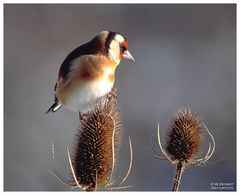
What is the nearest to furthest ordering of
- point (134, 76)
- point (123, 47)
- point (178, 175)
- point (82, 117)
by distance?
point (178, 175)
point (82, 117)
point (123, 47)
point (134, 76)

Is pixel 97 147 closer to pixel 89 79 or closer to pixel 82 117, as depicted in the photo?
pixel 82 117

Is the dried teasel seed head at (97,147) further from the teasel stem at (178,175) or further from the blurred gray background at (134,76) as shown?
the blurred gray background at (134,76)

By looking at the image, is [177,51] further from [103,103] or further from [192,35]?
[103,103]

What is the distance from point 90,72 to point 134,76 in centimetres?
63

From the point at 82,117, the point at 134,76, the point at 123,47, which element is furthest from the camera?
the point at 134,76

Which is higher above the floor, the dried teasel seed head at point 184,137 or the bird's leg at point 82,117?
the bird's leg at point 82,117

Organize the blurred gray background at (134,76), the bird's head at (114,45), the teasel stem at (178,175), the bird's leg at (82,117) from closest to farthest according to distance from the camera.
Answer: the teasel stem at (178,175) < the bird's leg at (82,117) < the bird's head at (114,45) < the blurred gray background at (134,76)

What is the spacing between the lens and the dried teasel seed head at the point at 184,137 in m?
2.02

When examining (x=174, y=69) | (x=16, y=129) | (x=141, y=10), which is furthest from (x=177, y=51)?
(x=16, y=129)

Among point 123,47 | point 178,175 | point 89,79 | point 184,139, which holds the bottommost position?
point 178,175

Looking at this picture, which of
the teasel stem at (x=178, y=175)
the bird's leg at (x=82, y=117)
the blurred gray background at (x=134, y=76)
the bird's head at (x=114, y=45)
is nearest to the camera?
the teasel stem at (x=178, y=175)

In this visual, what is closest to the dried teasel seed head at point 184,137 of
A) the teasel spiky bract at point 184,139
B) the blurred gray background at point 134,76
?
the teasel spiky bract at point 184,139

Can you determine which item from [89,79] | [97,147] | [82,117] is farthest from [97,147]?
[89,79]

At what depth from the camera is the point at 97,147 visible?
191 centimetres
